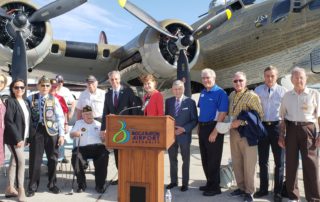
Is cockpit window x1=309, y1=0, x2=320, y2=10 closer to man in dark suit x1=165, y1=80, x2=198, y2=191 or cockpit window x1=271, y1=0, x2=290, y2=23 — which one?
cockpit window x1=271, y1=0, x2=290, y2=23

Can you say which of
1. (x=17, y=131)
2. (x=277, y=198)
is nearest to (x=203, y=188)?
(x=277, y=198)

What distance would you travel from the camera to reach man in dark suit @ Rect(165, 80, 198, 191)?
450cm

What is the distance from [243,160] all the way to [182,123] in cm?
95

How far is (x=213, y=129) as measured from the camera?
14.2 feet

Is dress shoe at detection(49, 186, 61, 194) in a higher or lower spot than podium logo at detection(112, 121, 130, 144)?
lower

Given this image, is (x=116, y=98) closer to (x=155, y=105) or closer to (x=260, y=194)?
(x=155, y=105)

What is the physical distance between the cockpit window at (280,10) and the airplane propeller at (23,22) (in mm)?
5176

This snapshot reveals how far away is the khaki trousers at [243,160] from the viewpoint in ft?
13.1

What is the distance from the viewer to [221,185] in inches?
181

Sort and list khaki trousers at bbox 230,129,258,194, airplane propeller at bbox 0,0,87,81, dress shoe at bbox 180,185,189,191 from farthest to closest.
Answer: airplane propeller at bbox 0,0,87,81 < dress shoe at bbox 180,185,189,191 < khaki trousers at bbox 230,129,258,194

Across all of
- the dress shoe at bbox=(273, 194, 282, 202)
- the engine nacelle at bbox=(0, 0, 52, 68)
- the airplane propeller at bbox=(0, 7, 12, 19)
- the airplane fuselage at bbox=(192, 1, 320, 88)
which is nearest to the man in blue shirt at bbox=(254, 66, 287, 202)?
the dress shoe at bbox=(273, 194, 282, 202)

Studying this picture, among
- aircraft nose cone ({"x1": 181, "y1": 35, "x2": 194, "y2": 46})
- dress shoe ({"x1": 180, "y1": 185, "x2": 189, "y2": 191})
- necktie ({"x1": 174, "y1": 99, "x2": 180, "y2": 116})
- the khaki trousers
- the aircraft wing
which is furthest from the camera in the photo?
the aircraft wing

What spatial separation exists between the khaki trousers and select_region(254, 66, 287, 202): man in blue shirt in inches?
7.5

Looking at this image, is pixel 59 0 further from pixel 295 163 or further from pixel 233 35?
pixel 295 163
